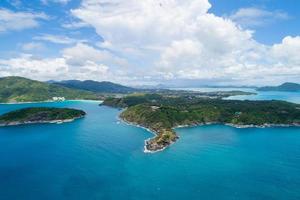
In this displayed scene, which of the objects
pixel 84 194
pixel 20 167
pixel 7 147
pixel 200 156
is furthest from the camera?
pixel 7 147

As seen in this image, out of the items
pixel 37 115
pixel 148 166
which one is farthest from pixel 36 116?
pixel 148 166

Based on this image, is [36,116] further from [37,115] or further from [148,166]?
[148,166]

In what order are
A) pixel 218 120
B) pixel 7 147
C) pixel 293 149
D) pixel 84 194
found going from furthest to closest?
pixel 218 120 → pixel 7 147 → pixel 293 149 → pixel 84 194

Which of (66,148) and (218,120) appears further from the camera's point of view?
(218,120)

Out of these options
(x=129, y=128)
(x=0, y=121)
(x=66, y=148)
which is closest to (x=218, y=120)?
(x=129, y=128)

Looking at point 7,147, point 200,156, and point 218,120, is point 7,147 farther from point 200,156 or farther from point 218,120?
point 218,120

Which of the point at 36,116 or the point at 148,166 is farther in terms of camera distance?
the point at 36,116
